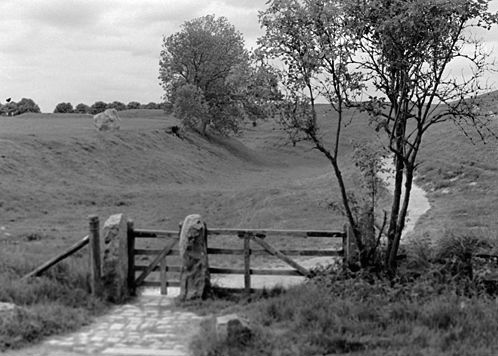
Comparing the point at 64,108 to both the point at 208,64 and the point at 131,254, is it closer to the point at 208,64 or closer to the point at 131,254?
the point at 208,64

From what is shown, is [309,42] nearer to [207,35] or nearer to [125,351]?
[125,351]

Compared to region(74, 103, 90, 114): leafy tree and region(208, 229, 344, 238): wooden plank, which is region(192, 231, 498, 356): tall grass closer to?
region(208, 229, 344, 238): wooden plank

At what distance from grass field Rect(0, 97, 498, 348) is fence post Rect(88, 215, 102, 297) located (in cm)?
29

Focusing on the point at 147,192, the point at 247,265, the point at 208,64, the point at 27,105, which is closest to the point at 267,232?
the point at 247,265

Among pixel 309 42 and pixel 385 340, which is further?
pixel 309 42

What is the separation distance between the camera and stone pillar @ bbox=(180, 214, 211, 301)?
38.2 feet

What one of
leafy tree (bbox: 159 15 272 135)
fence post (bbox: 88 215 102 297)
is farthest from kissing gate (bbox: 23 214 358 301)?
leafy tree (bbox: 159 15 272 135)

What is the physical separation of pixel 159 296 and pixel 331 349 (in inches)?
195

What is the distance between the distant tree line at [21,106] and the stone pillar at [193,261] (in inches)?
3710

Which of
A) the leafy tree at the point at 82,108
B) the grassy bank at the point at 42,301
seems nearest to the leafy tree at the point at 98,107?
the leafy tree at the point at 82,108

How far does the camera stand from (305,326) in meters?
9.21

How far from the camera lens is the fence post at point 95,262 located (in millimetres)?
11594

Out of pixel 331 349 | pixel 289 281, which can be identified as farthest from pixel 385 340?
pixel 289 281

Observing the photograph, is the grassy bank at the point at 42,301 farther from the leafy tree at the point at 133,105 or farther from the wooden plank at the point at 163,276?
the leafy tree at the point at 133,105
